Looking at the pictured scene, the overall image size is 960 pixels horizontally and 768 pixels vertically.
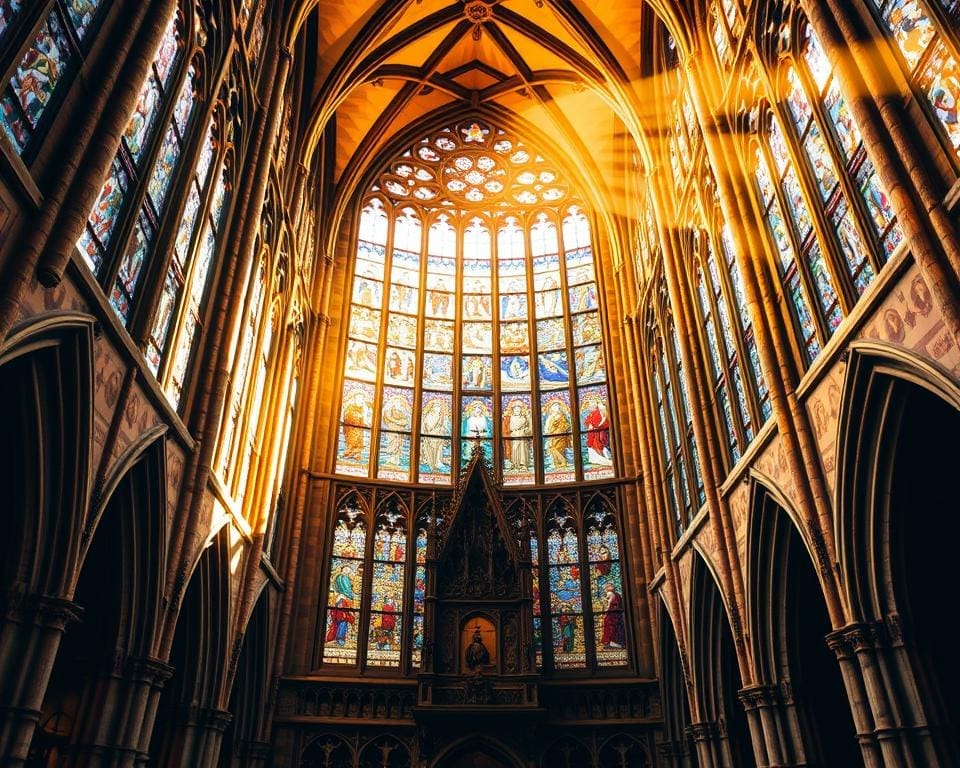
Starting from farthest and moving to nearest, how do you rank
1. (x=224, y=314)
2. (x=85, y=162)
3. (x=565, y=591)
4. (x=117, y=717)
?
(x=565, y=591) < (x=224, y=314) < (x=117, y=717) < (x=85, y=162)

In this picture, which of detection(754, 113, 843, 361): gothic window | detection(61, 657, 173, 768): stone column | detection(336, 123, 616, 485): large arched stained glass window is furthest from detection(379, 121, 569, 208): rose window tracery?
detection(61, 657, 173, 768): stone column

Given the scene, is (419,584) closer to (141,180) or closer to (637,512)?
(637,512)

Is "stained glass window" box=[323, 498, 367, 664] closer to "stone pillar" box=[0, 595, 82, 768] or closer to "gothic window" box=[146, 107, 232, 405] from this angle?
"gothic window" box=[146, 107, 232, 405]

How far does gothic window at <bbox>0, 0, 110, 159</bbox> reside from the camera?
7.89 meters

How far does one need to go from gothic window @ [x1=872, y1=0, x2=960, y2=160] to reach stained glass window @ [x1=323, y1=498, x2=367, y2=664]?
16.3 metres

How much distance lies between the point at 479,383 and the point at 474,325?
209 centimetres

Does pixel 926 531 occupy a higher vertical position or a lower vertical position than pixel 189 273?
lower

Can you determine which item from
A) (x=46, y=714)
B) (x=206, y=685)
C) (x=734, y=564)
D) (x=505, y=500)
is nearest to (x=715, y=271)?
(x=734, y=564)

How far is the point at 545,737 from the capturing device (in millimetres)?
18344

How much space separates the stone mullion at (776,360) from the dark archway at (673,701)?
7279 millimetres

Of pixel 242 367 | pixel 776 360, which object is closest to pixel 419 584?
pixel 242 367

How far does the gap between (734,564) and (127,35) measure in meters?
12.2

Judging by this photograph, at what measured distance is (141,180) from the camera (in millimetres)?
10922

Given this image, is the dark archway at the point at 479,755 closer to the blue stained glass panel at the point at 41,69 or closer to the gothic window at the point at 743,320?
the gothic window at the point at 743,320
